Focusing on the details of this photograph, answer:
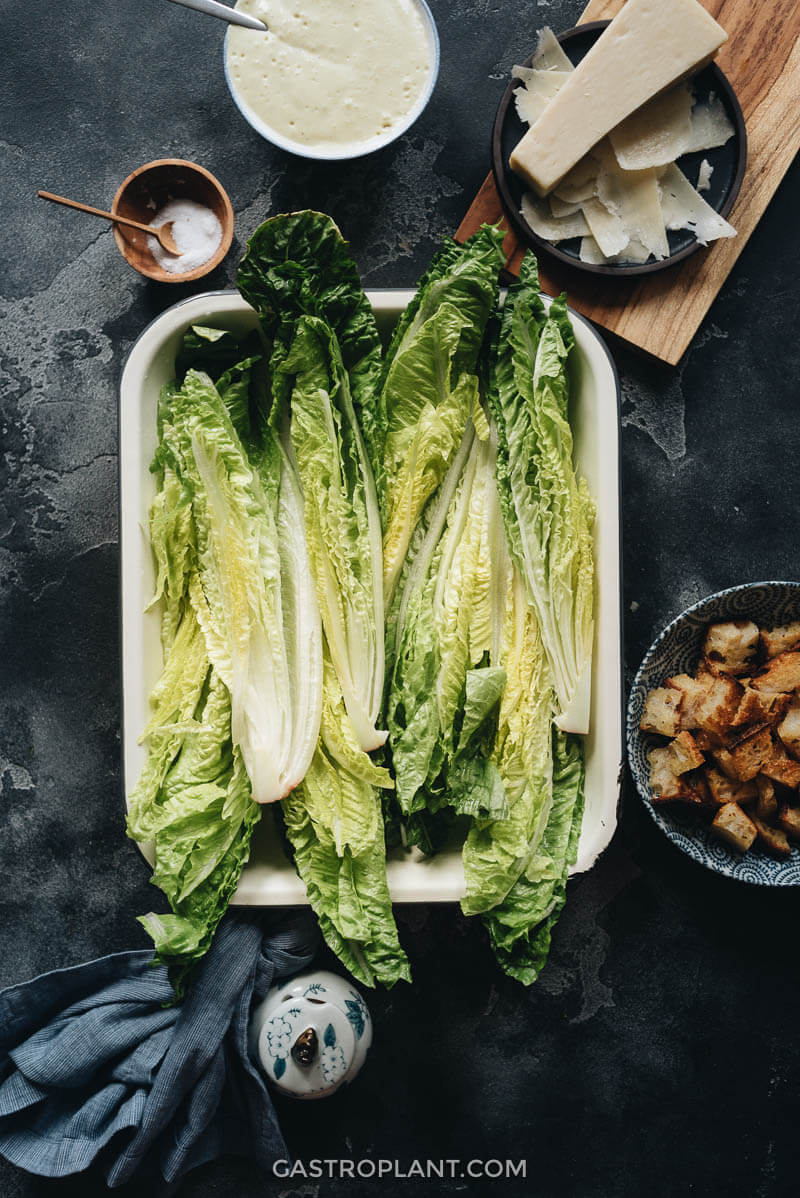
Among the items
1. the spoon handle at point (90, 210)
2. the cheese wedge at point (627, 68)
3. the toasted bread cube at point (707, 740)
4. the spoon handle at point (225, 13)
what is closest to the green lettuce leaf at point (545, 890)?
the toasted bread cube at point (707, 740)

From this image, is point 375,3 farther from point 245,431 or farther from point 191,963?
point 191,963

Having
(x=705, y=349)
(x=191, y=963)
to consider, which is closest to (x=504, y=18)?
(x=705, y=349)

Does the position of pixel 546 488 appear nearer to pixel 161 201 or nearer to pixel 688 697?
pixel 688 697

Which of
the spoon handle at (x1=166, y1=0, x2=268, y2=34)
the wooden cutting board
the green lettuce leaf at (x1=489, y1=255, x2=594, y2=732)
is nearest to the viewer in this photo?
the green lettuce leaf at (x1=489, y1=255, x2=594, y2=732)

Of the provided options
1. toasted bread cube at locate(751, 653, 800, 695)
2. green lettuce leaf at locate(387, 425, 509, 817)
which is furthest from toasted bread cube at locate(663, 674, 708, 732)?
green lettuce leaf at locate(387, 425, 509, 817)

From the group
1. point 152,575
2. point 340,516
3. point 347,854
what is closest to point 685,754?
point 347,854

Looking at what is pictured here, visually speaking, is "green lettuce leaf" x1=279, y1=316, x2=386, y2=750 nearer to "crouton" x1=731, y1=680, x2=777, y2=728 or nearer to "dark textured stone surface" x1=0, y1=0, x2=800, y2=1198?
"dark textured stone surface" x1=0, y1=0, x2=800, y2=1198
